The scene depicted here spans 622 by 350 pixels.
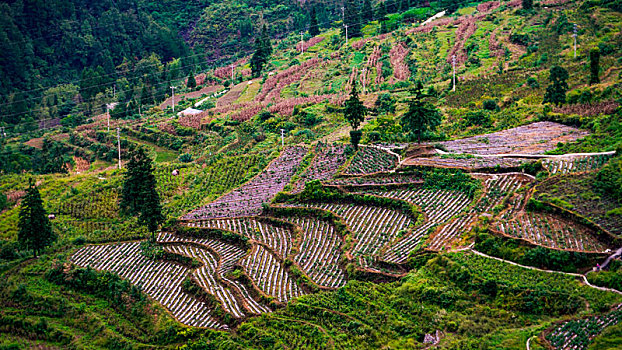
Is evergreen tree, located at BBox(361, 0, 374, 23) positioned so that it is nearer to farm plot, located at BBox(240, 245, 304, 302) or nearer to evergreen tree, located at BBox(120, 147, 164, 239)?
evergreen tree, located at BBox(120, 147, 164, 239)

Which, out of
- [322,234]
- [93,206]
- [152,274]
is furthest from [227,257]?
[93,206]

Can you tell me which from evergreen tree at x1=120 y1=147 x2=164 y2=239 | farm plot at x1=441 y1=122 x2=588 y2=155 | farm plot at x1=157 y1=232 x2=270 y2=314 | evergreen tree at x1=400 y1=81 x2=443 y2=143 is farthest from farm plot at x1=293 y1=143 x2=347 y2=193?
evergreen tree at x1=120 y1=147 x2=164 y2=239

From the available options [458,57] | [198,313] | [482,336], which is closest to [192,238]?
[198,313]

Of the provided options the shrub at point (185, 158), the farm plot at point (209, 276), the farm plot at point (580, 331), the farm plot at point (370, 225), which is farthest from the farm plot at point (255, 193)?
the farm plot at point (580, 331)

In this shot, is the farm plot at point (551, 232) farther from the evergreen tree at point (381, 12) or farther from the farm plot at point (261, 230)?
the evergreen tree at point (381, 12)

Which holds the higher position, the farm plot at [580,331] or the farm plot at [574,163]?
the farm plot at [574,163]

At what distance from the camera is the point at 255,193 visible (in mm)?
48531

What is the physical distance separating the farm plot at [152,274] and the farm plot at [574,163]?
2097 cm

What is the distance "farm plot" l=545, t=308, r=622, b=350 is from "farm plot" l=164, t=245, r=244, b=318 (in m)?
14.7

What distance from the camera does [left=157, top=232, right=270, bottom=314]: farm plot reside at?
31.8m

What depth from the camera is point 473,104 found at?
195 feet

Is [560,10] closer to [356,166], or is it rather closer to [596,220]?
[356,166]

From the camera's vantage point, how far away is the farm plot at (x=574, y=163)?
118 ft

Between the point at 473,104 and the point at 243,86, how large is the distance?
36.6 metres
